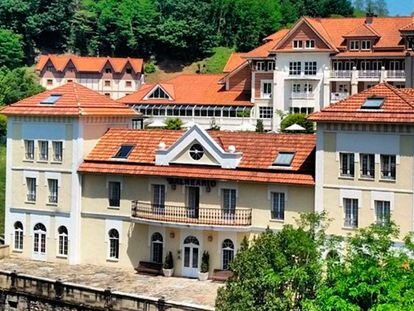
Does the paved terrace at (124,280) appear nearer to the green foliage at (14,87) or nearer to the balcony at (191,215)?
the balcony at (191,215)

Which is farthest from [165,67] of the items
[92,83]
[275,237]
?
[275,237]

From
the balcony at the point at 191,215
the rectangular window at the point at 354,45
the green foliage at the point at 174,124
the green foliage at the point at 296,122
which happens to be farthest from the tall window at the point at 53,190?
the rectangular window at the point at 354,45

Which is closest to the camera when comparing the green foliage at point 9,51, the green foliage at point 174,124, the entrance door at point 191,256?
the entrance door at point 191,256

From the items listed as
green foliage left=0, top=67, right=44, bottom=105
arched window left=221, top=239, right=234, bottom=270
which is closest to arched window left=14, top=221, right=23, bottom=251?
arched window left=221, top=239, right=234, bottom=270

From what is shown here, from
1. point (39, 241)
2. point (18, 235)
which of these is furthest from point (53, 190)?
point (18, 235)

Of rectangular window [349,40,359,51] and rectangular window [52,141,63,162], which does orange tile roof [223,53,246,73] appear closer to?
rectangular window [349,40,359,51]

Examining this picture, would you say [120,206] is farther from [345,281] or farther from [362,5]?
[362,5]
